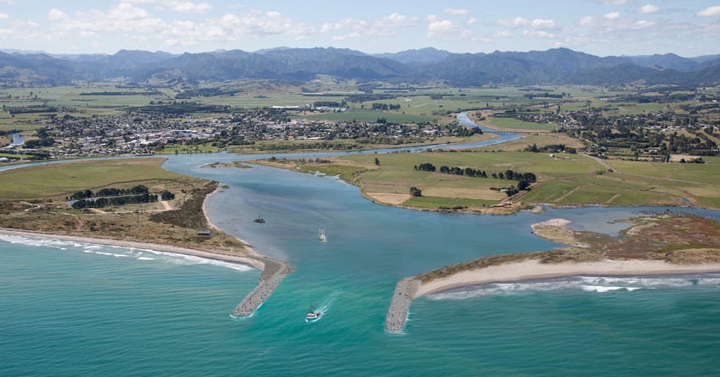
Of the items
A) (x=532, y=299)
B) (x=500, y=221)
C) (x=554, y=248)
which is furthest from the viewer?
(x=500, y=221)

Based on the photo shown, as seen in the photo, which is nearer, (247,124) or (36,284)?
(36,284)

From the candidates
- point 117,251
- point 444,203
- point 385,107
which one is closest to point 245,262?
point 117,251

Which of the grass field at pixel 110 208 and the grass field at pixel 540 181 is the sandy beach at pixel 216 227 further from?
the grass field at pixel 540 181

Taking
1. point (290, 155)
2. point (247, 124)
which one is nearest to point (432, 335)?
point (290, 155)

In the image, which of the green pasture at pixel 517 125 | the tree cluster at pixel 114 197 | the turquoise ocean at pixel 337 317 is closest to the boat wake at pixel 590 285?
the turquoise ocean at pixel 337 317

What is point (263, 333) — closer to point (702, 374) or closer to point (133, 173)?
point (702, 374)

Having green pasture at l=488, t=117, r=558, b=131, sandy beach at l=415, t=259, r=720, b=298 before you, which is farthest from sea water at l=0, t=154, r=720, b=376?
green pasture at l=488, t=117, r=558, b=131
